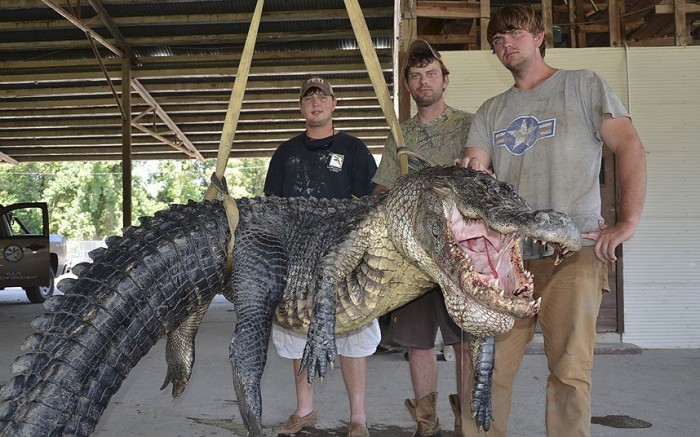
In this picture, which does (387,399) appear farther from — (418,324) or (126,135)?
(126,135)

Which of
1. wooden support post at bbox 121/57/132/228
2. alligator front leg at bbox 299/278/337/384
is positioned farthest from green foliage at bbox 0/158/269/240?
alligator front leg at bbox 299/278/337/384

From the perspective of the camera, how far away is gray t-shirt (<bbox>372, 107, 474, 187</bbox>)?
3719 mm

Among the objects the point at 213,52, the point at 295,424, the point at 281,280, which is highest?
the point at 213,52

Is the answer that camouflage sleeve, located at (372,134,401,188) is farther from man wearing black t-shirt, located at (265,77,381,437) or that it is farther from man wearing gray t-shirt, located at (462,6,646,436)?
man wearing gray t-shirt, located at (462,6,646,436)

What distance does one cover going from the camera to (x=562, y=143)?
2924mm

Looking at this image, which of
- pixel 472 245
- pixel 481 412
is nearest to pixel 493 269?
pixel 472 245

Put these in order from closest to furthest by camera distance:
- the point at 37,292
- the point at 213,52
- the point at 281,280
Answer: the point at 281,280 < the point at 213,52 < the point at 37,292

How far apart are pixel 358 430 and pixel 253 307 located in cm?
181

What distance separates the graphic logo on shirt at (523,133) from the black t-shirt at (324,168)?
38.9 inches

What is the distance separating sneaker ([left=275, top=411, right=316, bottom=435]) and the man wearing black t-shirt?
49 mm

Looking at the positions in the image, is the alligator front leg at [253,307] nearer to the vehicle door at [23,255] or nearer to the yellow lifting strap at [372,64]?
the yellow lifting strap at [372,64]

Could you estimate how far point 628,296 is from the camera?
23.5ft

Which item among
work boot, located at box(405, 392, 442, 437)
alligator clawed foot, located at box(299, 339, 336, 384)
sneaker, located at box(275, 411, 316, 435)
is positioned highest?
alligator clawed foot, located at box(299, 339, 336, 384)

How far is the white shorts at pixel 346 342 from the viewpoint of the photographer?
4.04 metres
